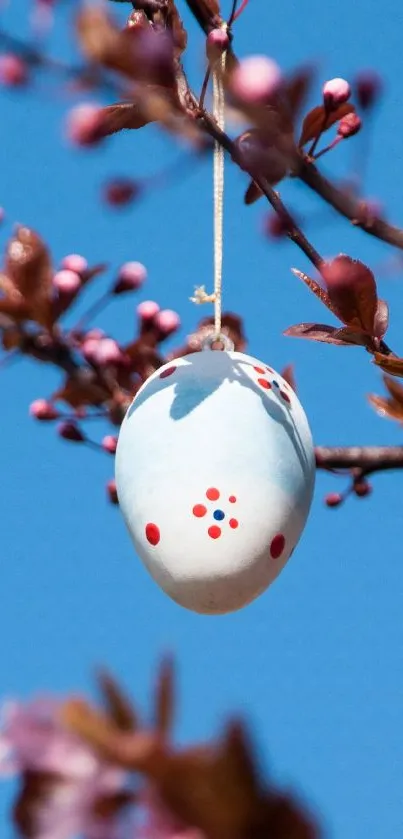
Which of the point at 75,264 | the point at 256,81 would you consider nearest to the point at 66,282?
the point at 75,264

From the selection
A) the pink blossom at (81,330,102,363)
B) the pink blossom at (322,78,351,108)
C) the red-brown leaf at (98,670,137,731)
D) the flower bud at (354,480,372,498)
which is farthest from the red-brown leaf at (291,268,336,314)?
the red-brown leaf at (98,670,137,731)

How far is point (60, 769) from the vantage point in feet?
1.38

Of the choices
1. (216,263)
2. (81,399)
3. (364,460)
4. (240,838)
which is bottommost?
(364,460)

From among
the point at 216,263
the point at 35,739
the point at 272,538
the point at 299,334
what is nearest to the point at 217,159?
the point at 216,263

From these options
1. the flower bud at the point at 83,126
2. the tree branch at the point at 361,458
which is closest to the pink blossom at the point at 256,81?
the flower bud at the point at 83,126

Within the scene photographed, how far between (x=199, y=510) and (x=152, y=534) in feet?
0.30

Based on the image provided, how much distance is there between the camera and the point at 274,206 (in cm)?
168

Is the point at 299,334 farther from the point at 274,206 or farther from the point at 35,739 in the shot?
the point at 35,739

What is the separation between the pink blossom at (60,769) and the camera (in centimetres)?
40

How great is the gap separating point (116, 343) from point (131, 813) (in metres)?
1.67

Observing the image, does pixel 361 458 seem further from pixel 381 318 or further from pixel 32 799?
pixel 32 799

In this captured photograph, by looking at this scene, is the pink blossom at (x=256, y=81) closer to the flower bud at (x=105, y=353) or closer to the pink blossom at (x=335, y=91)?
the pink blossom at (x=335, y=91)

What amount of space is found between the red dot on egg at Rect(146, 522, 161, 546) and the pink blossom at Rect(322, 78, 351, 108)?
2.04 ft

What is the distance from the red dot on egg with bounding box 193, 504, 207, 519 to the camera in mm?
1653
